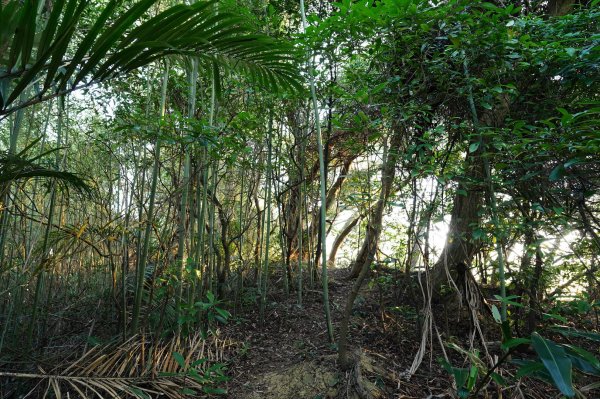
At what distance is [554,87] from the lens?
1.83m

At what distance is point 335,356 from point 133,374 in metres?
1.17

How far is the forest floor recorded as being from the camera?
→ 1.88 metres

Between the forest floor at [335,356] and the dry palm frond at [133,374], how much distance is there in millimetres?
287

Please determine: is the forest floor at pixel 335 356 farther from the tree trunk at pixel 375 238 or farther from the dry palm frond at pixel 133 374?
the dry palm frond at pixel 133 374

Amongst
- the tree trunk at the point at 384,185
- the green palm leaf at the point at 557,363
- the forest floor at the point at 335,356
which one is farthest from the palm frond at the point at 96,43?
the forest floor at the point at 335,356

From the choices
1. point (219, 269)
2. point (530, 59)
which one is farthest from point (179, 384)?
point (530, 59)

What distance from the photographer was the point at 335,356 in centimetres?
220

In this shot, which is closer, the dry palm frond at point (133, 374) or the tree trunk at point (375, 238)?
the tree trunk at point (375, 238)

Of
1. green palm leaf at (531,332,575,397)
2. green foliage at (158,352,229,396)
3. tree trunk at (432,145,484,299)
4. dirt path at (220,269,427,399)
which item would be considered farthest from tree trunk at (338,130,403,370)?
green palm leaf at (531,332,575,397)

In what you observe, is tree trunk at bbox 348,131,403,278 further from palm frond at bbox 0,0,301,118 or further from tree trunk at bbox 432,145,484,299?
palm frond at bbox 0,0,301,118

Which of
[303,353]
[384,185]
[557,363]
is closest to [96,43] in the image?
A: [384,185]

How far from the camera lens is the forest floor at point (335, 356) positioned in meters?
1.88

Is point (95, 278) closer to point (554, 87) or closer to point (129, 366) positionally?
point (129, 366)

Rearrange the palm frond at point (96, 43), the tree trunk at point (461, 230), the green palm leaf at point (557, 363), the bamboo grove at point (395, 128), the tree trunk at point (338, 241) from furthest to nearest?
the tree trunk at point (338, 241)
the tree trunk at point (461, 230)
the bamboo grove at point (395, 128)
the palm frond at point (96, 43)
the green palm leaf at point (557, 363)
